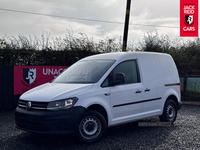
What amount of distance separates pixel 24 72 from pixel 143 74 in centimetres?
537

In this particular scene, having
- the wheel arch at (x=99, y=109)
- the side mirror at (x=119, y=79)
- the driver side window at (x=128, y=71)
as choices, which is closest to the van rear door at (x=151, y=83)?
the driver side window at (x=128, y=71)

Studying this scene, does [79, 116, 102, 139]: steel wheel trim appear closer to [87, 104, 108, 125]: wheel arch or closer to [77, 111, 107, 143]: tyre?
[77, 111, 107, 143]: tyre

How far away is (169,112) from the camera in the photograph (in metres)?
7.22

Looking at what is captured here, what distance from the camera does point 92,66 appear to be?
6.13 metres

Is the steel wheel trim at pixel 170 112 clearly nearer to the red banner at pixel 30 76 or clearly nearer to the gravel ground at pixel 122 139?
the gravel ground at pixel 122 139

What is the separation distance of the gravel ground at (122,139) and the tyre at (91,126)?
0.48ft

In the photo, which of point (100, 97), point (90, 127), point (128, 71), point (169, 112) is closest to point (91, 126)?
point (90, 127)

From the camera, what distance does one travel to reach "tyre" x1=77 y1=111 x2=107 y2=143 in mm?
5098

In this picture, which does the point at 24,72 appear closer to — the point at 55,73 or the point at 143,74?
the point at 55,73

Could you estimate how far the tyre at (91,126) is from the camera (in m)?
5.10

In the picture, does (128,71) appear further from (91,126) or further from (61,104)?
(61,104)

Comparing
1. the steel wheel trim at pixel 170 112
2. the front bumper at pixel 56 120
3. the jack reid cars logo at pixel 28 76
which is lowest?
the steel wheel trim at pixel 170 112

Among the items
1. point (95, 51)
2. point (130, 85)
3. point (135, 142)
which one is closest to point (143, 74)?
point (130, 85)

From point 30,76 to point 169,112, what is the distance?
5.63m
